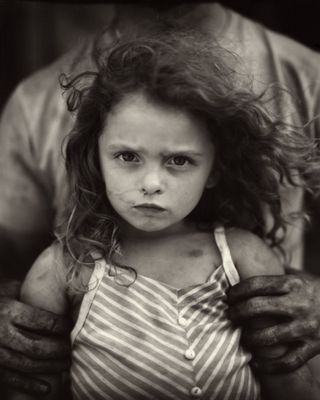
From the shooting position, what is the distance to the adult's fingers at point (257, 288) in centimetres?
136

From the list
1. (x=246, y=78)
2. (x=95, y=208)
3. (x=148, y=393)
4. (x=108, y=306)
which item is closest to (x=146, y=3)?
(x=246, y=78)

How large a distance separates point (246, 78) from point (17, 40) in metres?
1.48

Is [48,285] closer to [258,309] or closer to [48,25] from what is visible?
[258,309]

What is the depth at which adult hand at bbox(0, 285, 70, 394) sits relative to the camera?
1369mm

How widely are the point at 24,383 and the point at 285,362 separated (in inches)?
20.0

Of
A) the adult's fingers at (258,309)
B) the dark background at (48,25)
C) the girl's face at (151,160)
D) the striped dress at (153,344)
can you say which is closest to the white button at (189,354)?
the striped dress at (153,344)

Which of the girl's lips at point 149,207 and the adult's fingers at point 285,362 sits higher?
the girl's lips at point 149,207

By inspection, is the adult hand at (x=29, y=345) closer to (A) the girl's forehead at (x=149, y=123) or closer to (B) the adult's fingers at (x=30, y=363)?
(B) the adult's fingers at (x=30, y=363)

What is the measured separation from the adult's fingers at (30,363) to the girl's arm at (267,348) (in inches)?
15.2

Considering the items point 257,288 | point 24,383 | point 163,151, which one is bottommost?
point 24,383

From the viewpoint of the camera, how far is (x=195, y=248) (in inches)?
54.7

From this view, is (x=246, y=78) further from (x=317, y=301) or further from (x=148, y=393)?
(x=148, y=393)

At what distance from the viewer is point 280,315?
1.39m

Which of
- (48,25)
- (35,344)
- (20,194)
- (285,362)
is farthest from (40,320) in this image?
(48,25)
